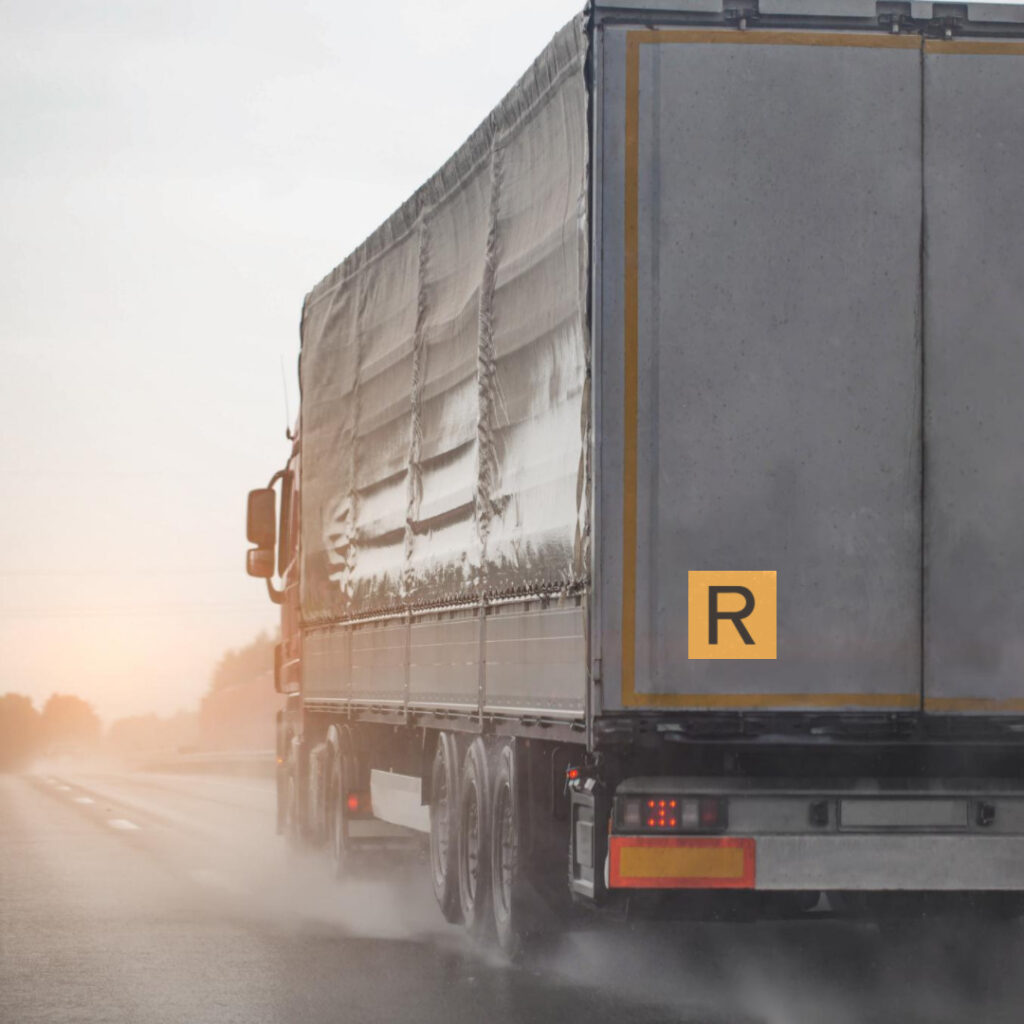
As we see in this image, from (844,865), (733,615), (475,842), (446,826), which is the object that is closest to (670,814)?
(844,865)

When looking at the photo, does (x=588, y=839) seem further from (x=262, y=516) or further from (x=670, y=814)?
(x=262, y=516)

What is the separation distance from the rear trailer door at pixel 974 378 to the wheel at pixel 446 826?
397 cm

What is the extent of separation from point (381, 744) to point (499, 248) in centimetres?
515

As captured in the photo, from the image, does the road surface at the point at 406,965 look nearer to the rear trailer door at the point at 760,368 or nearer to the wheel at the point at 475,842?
the wheel at the point at 475,842

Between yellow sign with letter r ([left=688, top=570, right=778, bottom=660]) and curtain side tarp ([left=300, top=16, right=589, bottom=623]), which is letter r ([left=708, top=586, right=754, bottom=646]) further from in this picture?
curtain side tarp ([left=300, top=16, right=589, bottom=623])

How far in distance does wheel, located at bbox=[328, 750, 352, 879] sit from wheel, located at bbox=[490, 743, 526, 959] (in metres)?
4.82

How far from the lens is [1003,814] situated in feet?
29.8

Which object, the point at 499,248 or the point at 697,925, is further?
the point at 697,925

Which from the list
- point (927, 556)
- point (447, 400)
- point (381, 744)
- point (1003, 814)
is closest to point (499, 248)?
point (447, 400)

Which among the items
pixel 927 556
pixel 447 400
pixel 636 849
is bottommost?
pixel 636 849

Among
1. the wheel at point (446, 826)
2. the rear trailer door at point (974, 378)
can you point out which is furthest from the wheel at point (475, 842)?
the rear trailer door at point (974, 378)

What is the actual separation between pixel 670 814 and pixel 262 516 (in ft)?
35.9

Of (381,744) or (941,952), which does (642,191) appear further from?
(381,744)

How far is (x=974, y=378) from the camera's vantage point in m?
9.16
